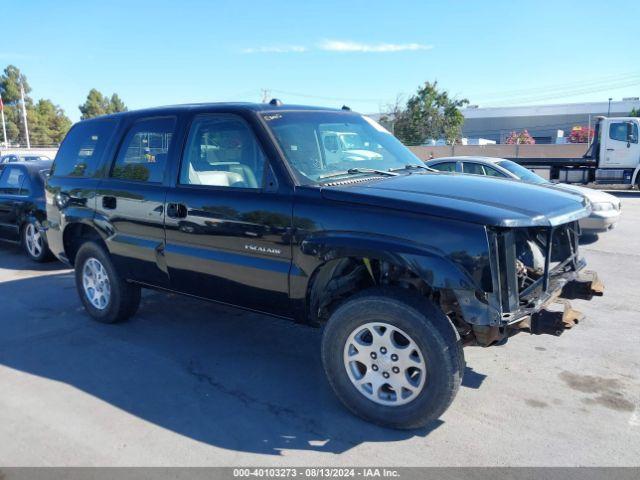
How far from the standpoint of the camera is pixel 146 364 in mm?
4383

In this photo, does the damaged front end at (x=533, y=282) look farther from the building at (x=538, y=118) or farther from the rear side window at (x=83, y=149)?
the building at (x=538, y=118)

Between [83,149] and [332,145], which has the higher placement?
[83,149]

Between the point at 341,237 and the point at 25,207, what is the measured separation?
7.18 meters

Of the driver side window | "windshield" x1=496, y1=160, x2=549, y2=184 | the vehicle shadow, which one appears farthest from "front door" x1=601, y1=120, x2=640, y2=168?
the driver side window

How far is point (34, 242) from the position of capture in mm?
8438

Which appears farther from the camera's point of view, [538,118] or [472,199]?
[538,118]

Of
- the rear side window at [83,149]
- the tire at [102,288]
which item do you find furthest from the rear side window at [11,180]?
the tire at [102,288]

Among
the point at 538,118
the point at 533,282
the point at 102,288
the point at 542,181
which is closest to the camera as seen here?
the point at 533,282

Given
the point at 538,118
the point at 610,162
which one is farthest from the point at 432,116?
the point at 610,162

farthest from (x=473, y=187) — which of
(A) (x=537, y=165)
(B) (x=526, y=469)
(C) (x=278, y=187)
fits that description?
(A) (x=537, y=165)

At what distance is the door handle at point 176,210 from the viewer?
4.23m

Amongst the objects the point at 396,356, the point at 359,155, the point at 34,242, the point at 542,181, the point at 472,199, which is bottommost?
the point at 396,356

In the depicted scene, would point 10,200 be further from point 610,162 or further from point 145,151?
point 610,162

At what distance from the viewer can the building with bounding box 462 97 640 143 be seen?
58.9 m
